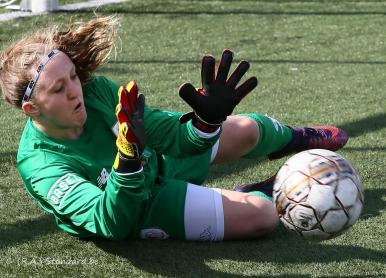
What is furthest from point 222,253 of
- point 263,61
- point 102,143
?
point 263,61

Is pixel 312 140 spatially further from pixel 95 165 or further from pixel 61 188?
pixel 61 188

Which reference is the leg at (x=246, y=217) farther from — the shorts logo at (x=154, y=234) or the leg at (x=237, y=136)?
the leg at (x=237, y=136)

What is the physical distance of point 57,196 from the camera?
130 inches

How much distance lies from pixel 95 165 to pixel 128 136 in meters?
0.68

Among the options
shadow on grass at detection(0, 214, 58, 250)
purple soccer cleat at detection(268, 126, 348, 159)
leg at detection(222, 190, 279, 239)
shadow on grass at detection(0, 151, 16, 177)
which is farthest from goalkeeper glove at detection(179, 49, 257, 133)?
shadow on grass at detection(0, 151, 16, 177)

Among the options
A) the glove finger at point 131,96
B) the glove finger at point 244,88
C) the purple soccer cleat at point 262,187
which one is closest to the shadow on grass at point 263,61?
the purple soccer cleat at point 262,187

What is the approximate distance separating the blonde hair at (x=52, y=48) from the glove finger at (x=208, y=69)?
2.34 feet

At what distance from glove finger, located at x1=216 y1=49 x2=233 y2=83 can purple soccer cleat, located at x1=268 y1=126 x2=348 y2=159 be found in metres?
1.25

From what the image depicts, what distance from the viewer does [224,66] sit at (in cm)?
312

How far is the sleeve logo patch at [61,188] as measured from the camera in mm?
3270

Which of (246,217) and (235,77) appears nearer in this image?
(235,77)

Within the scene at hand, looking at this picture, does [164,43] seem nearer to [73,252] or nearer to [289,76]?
[289,76]

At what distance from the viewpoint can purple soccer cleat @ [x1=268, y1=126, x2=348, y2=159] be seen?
4316mm

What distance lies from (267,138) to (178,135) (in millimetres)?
801
